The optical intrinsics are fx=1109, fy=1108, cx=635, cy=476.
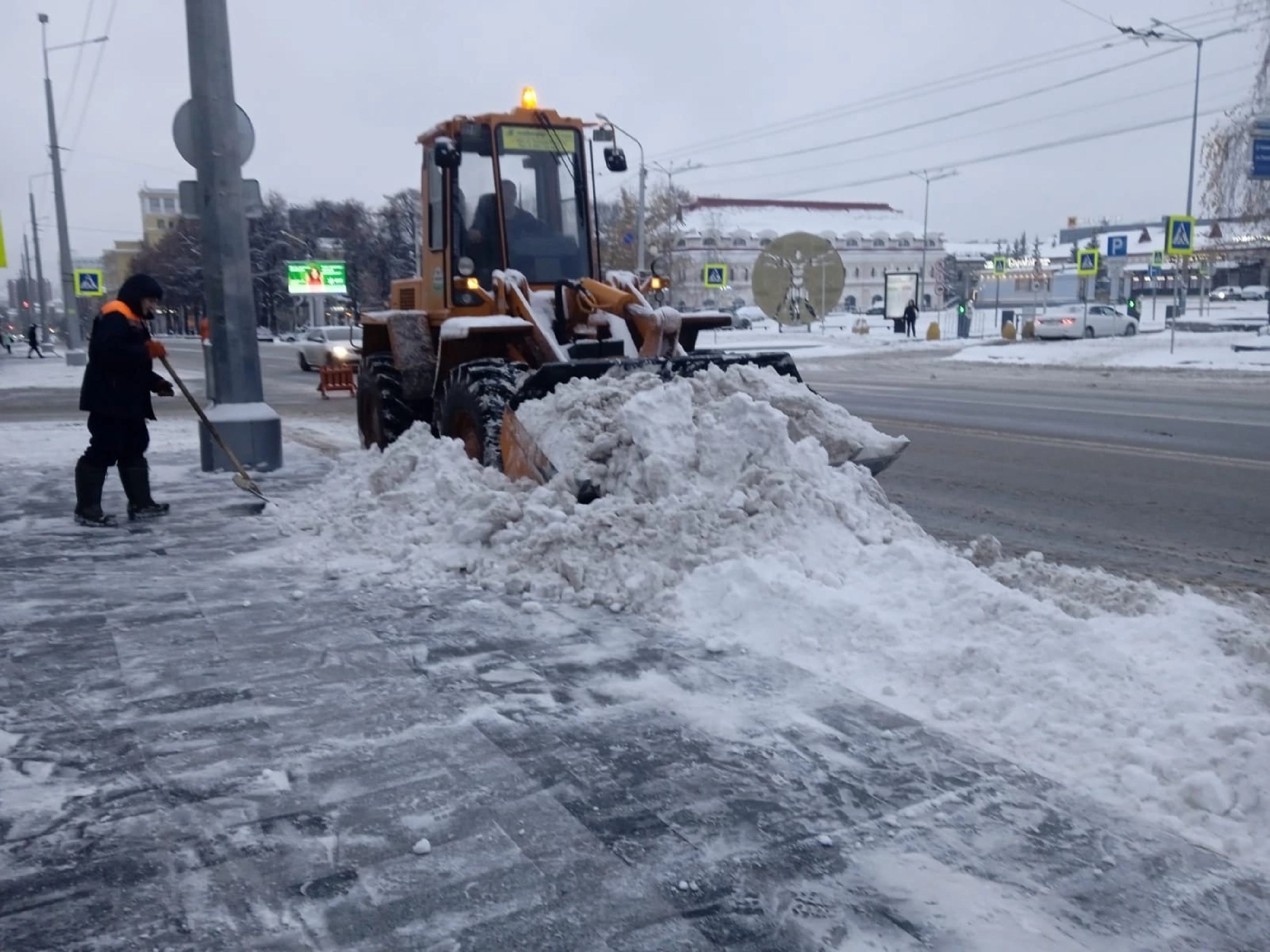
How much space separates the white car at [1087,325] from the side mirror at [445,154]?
36.8 m

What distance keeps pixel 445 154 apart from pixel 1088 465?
6471 millimetres

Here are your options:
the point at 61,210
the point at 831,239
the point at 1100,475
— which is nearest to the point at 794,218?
the point at 831,239

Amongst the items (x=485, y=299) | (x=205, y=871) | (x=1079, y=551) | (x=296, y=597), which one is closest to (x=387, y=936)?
(x=205, y=871)

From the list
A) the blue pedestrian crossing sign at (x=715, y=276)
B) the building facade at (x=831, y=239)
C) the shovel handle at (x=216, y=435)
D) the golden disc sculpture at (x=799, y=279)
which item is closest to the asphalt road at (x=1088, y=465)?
the shovel handle at (x=216, y=435)

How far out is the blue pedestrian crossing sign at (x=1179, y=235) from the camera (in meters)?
25.7

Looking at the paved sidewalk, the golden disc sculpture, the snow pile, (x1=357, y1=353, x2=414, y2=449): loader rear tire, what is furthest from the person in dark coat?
the golden disc sculpture

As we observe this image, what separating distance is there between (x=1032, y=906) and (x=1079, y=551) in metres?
4.39

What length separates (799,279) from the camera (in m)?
40.4

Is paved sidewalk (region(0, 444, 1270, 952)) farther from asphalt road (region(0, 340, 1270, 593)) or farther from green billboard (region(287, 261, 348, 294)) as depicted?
green billboard (region(287, 261, 348, 294))

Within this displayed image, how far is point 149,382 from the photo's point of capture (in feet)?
26.3

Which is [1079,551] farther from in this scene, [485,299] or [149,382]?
[149,382]

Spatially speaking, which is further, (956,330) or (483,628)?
(956,330)

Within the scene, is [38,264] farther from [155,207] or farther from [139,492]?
[155,207]

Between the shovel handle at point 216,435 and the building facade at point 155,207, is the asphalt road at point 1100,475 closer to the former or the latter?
the shovel handle at point 216,435
